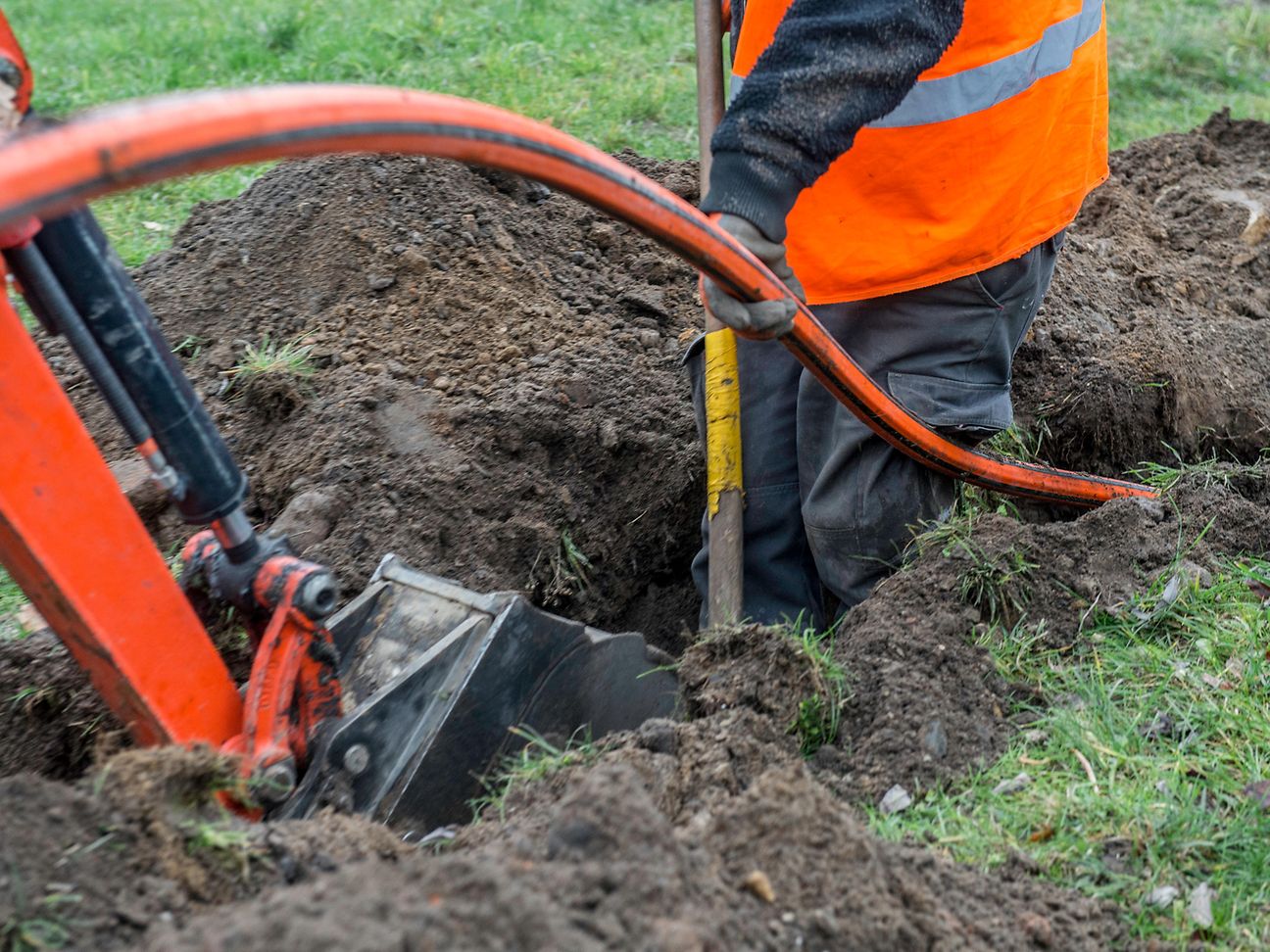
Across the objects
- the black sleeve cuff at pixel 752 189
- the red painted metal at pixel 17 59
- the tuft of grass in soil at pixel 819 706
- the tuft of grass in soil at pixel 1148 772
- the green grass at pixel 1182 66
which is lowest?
the green grass at pixel 1182 66

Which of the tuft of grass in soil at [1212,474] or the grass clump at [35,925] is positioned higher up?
the grass clump at [35,925]

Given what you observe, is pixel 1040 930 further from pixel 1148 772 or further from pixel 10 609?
pixel 10 609

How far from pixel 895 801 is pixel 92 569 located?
4.49 feet

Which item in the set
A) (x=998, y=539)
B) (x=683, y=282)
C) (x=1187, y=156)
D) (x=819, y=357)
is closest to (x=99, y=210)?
(x=683, y=282)

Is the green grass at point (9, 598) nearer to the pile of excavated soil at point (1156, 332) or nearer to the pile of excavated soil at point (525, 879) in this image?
the pile of excavated soil at point (525, 879)

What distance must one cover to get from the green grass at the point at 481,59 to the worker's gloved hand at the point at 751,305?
283 centimetres

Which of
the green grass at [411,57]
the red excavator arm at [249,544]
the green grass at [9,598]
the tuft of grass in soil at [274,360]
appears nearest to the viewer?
the red excavator arm at [249,544]

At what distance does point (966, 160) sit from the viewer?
103 inches

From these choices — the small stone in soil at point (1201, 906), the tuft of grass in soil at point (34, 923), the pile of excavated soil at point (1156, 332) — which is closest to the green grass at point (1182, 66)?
the pile of excavated soil at point (1156, 332)

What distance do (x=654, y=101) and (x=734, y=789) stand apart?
165 inches

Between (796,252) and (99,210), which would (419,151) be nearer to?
(796,252)

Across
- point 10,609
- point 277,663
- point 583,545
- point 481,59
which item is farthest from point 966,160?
point 481,59

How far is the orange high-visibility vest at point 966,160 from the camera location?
99.2 inches

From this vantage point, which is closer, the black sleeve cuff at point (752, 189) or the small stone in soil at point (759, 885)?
the small stone in soil at point (759, 885)
